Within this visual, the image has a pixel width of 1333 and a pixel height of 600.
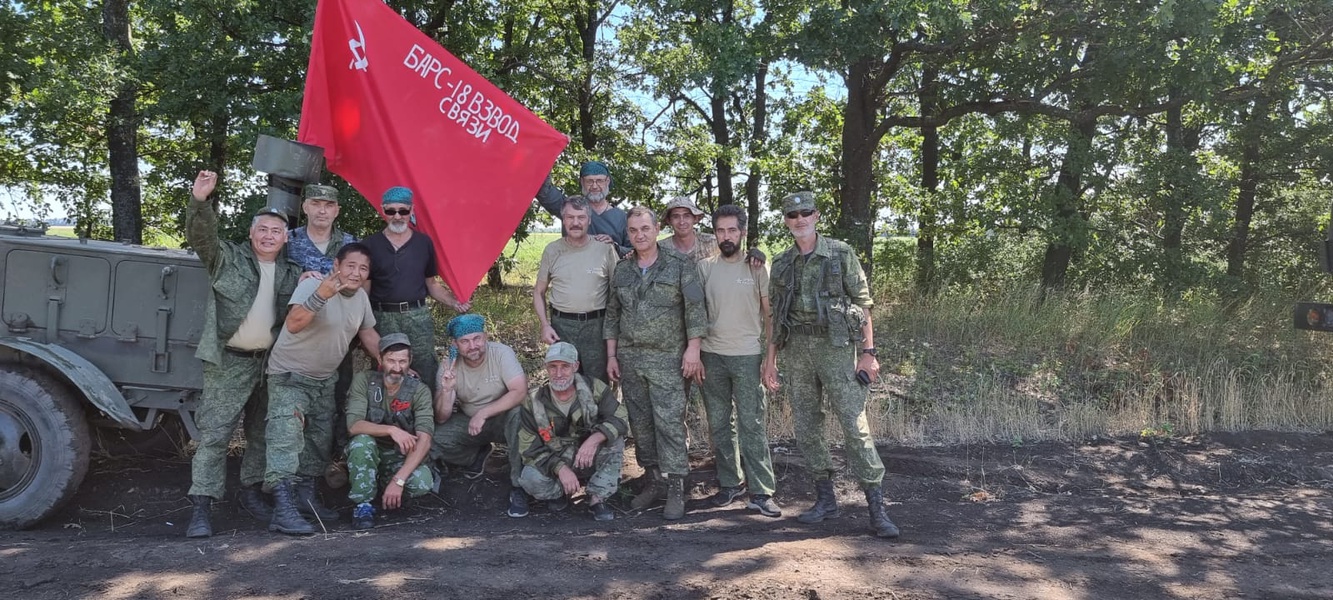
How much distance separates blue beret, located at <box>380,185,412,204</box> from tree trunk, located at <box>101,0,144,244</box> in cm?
696

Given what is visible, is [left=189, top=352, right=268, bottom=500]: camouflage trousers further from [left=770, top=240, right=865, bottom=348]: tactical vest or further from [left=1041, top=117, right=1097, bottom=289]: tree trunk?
[left=1041, top=117, right=1097, bottom=289]: tree trunk

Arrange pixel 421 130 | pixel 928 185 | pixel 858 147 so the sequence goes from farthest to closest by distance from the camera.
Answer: pixel 928 185 → pixel 858 147 → pixel 421 130

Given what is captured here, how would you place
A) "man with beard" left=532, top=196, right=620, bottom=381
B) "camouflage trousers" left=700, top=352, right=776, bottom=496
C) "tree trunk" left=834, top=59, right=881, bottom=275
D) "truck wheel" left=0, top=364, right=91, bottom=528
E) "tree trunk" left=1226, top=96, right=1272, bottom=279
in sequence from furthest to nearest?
"tree trunk" left=834, top=59, right=881, bottom=275, "tree trunk" left=1226, top=96, right=1272, bottom=279, "man with beard" left=532, top=196, right=620, bottom=381, "camouflage trousers" left=700, top=352, right=776, bottom=496, "truck wheel" left=0, top=364, right=91, bottom=528

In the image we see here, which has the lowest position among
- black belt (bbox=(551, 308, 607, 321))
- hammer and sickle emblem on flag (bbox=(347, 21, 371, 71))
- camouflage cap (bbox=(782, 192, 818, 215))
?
black belt (bbox=(551, 308, 607, 321))

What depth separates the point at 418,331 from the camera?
227 inches

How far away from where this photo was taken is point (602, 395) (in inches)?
225

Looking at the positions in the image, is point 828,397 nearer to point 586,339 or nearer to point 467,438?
point 586,339

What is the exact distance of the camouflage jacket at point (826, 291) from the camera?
5266 mm

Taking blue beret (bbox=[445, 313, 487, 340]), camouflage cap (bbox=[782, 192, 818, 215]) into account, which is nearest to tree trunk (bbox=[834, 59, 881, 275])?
camouflage cap (bbox=[782, 192, 818, 215])

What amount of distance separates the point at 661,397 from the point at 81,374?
3.28 m

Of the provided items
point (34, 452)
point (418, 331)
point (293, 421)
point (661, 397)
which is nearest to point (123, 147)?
point (34, 452)

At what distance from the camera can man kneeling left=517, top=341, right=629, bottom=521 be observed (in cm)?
562

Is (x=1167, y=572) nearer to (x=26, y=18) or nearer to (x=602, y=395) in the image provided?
(x=602, y=395)

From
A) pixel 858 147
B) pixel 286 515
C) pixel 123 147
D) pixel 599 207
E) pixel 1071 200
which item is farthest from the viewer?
pixel 858 147
